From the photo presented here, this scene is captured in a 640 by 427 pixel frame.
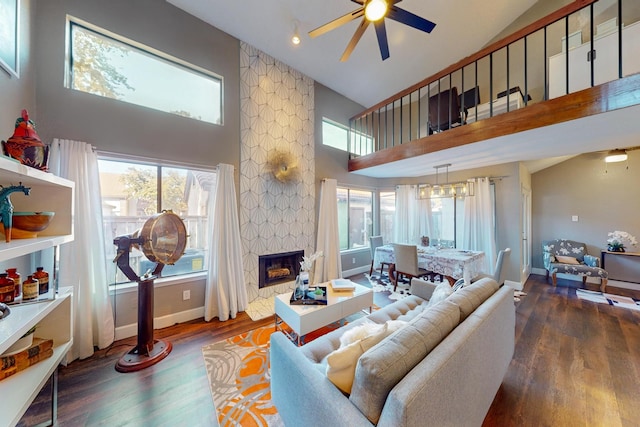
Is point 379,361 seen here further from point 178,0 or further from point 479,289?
point 178,0

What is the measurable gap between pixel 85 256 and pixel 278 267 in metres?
2.44

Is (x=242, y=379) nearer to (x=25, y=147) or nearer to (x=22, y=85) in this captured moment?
(x=25, y=147)

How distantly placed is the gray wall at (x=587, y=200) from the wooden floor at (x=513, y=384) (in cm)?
251

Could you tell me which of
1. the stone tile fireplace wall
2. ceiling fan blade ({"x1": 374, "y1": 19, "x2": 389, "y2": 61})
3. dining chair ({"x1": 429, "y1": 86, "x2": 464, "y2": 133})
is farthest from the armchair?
ceiling fan blade ({"x1": 374, "y1": 19, "x2": 389, "y2": 61})

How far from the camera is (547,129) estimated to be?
2.49 meters

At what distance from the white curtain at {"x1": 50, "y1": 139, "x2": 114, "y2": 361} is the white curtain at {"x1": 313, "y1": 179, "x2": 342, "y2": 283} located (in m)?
3.00

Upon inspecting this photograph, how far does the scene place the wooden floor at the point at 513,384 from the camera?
5.20ft

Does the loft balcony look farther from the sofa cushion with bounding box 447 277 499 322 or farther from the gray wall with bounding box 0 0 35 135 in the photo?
the gray wall with bounding box 0 0 35 135

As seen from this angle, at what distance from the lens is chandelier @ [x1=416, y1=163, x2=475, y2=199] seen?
14.1ft

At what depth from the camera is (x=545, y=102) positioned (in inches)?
94.7

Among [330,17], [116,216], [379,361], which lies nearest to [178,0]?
[330,17]

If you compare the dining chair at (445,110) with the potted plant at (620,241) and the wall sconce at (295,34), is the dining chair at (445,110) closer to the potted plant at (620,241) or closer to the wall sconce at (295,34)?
the wall sconce at (295,34)

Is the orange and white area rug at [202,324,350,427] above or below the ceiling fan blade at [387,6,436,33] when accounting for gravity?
below

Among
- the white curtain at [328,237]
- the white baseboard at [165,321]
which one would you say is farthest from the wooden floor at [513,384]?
the white curtain at [328,237]
